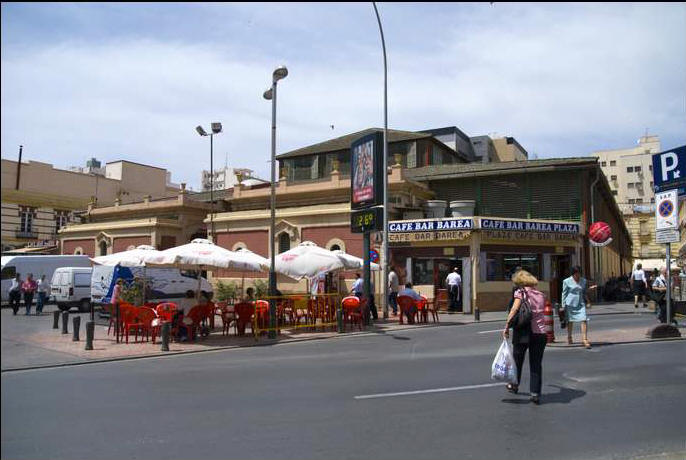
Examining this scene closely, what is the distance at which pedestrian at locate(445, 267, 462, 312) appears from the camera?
23.7 metres

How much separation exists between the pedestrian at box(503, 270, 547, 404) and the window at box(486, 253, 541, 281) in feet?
56.8

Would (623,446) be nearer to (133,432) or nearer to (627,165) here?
(133,432)

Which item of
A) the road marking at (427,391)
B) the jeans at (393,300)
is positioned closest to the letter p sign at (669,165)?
the road marking at (427,391)

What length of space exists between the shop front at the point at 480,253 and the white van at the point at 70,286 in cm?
1426

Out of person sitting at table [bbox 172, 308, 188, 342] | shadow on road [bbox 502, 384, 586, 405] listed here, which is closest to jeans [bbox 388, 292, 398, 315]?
person sitting at table [bbox 172, 308, 188, 342]

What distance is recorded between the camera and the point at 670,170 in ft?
48.0

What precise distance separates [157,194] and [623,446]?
45120 millimetres

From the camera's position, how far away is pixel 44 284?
2161 centimetres

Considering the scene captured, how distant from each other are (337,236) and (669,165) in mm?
16370

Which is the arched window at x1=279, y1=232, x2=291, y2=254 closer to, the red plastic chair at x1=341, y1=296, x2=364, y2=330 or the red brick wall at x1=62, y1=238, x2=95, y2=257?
the red plastic chair at x1=341, y1=296, x2=364, y2=330

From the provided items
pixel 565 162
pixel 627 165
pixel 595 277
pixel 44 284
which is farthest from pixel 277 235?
pixel 627 165

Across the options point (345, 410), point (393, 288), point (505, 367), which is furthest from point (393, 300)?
point (345, 410)

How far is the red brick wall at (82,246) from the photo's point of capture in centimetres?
4041

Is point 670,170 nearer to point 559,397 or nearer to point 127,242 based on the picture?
point 559,397
